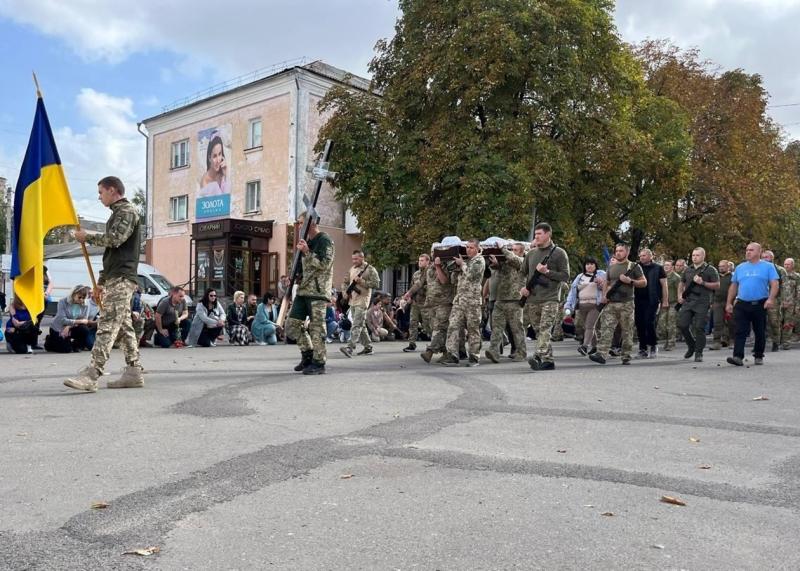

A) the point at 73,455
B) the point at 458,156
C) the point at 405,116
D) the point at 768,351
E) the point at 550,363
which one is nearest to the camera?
the point at 73,455

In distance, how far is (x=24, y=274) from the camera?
8.26 meters

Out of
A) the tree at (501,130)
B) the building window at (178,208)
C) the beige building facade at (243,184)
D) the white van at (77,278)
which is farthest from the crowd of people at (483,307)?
the building window at (178,208)

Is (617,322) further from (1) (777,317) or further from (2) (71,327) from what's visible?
(2) (71,327)

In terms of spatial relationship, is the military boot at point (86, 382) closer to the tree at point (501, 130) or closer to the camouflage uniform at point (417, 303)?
the camouflage uniform at point (417, 303)

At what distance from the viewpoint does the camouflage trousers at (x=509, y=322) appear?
12000 mm

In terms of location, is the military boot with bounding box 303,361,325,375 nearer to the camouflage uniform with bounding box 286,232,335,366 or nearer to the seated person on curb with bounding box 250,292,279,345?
the camouflage uniform with bounding box 286,232,335,366

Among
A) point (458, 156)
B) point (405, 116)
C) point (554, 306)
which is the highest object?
point (405, 116)

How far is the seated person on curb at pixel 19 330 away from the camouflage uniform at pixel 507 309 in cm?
800

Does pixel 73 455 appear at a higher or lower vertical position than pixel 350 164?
lower

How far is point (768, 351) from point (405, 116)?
13.3 metres

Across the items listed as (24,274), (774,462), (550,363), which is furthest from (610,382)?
(24,274)

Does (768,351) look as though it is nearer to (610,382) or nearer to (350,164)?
(610,382)

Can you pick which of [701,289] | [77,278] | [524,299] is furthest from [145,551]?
[77,278]

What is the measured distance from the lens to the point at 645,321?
13094 mm
